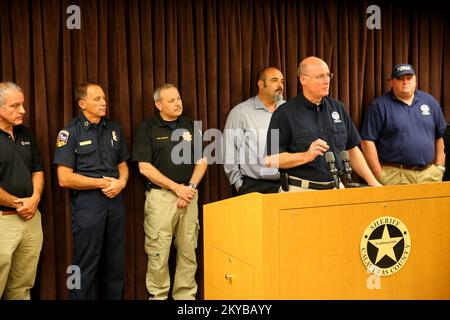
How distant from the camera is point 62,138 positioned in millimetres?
3717

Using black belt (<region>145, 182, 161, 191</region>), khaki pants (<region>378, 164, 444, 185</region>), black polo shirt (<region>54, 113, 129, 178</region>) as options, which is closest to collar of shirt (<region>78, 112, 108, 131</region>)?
black polo shirt (<region>54, 113, 129, 178</region>)

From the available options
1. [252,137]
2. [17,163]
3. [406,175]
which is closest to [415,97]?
A: [406,175]

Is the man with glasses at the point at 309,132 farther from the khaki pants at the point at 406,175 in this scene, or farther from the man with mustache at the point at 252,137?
the khaki pants at the point at 406,175

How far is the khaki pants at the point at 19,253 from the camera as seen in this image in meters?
3.40

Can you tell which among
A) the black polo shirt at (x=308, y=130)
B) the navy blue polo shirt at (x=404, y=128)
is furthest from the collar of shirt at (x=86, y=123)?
the navy blue polo shirt at (x=404, y=128)

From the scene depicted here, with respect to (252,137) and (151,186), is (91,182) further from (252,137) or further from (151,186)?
(252,137)

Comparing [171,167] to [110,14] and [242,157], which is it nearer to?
[242,157]

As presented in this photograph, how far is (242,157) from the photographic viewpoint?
13.7 feet

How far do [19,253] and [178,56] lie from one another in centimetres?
195

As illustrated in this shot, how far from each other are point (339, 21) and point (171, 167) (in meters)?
2.11

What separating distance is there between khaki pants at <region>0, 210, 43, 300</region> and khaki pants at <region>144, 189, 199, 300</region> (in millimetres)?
820

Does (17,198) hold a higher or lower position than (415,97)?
lower

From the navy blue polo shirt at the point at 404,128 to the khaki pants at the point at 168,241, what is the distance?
5.67ft

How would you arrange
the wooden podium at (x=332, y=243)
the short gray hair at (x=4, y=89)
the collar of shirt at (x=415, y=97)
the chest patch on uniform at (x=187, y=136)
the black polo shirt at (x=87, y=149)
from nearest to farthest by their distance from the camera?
the wooden podium at (x=332, y=243) < the short gray hair at (x=4, y=89) < the black polo shirt at (x=87, y=149) < the chest patch on uniform at (x=187, y=136) < the collar of shirt at (x=415, y=97)
